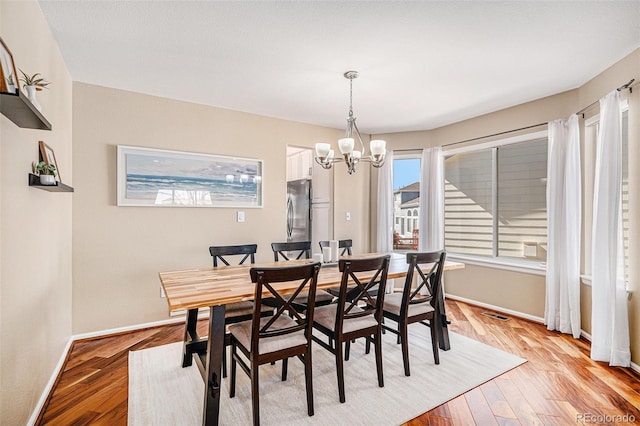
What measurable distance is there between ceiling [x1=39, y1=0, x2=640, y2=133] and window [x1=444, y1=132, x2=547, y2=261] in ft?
2.51

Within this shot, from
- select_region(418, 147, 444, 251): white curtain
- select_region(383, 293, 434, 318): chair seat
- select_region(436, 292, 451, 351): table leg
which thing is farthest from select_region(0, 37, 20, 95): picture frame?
select_region(418, 147, 444, 251): white curtain

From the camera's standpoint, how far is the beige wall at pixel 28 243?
5.14 ft

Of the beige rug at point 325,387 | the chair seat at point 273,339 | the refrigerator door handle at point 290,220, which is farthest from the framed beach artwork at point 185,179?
the chair seat at point 273,339

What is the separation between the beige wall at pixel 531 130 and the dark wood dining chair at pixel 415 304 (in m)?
1.52

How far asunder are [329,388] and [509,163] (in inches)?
139

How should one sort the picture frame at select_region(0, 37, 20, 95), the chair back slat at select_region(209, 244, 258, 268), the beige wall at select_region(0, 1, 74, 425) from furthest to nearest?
the chair back slat at select_region(209, 244, 258, 268)
the beige wall at select_region(0, 1, 74, 425)
the picture frame at select_region(0, 37, 20, 95)

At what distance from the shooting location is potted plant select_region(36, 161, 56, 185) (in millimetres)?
1920

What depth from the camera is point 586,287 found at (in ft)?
10.6

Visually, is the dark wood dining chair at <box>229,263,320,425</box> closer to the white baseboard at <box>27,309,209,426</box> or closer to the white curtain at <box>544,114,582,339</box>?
the white baseboard at <box>27,309,209,426</box>

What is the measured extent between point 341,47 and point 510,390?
9.08 feet

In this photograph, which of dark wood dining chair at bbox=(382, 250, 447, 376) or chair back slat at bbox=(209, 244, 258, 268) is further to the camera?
chair back slat at bbox=(209, 244, 258, 268)

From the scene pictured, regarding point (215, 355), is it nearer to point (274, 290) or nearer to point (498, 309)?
point (274, 290)

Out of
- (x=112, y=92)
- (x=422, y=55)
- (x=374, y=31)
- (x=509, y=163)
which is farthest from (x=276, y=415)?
(x=509, y=163)

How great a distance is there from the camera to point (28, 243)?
1.87 m
